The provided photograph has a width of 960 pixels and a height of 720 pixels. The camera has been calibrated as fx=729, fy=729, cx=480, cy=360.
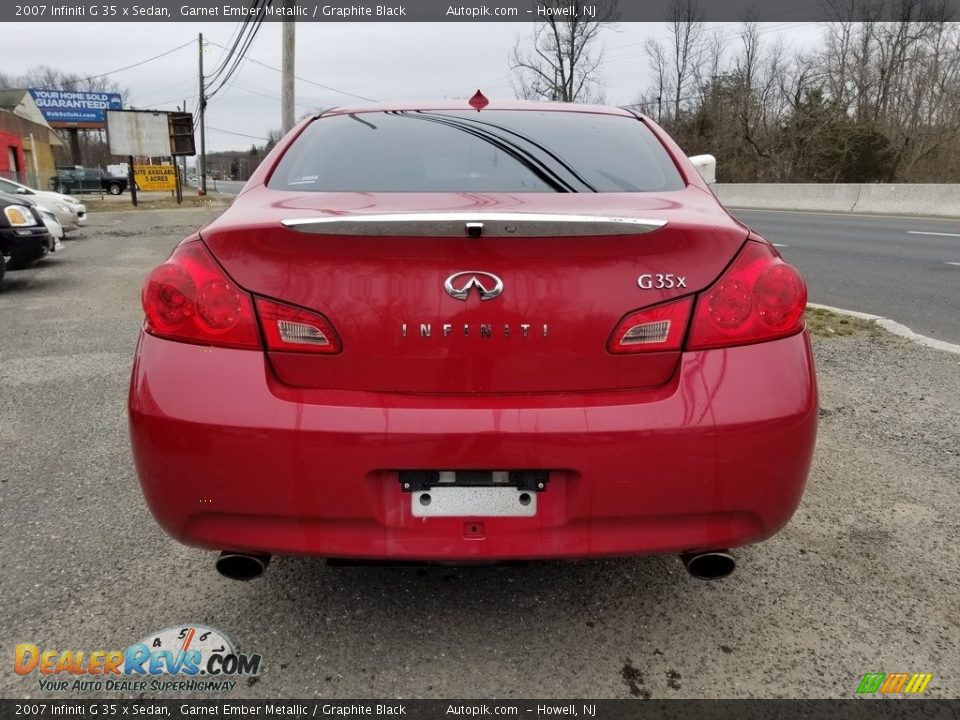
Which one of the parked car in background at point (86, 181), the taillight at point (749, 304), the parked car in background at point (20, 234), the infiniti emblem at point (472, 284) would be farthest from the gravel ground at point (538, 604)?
the parked car in background at point (86, 181)

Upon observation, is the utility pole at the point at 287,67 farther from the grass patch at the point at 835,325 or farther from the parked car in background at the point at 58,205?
the grass patch at the point at 835,325

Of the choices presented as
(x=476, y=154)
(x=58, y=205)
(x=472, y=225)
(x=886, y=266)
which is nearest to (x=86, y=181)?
(x=58, y=205)

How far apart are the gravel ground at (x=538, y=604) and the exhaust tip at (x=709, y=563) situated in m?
0.29

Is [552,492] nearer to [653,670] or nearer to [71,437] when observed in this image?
[653,670]

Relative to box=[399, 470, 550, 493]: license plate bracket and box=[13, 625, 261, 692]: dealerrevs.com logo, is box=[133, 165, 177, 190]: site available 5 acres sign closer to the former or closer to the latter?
box=[13, 625, 261, 692]: dealerrevs.com logo

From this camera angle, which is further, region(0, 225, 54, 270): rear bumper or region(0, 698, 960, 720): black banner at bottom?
region(0, 225, 54, 270): rear bumper

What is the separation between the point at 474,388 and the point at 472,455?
6.6 inches

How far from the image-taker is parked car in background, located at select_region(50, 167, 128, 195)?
47.3 m

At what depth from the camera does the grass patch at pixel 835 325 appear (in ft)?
18.7

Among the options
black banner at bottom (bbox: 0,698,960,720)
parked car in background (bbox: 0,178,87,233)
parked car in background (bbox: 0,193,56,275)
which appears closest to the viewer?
black banner at bottom (bbox: 0,698,960,720)

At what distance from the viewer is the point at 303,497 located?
180 cm

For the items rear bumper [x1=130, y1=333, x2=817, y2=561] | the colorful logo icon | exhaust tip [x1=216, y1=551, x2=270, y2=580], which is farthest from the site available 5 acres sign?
the colorful logo icon

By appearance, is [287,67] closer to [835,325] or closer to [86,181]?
[835,325]

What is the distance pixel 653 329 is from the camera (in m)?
1.83
